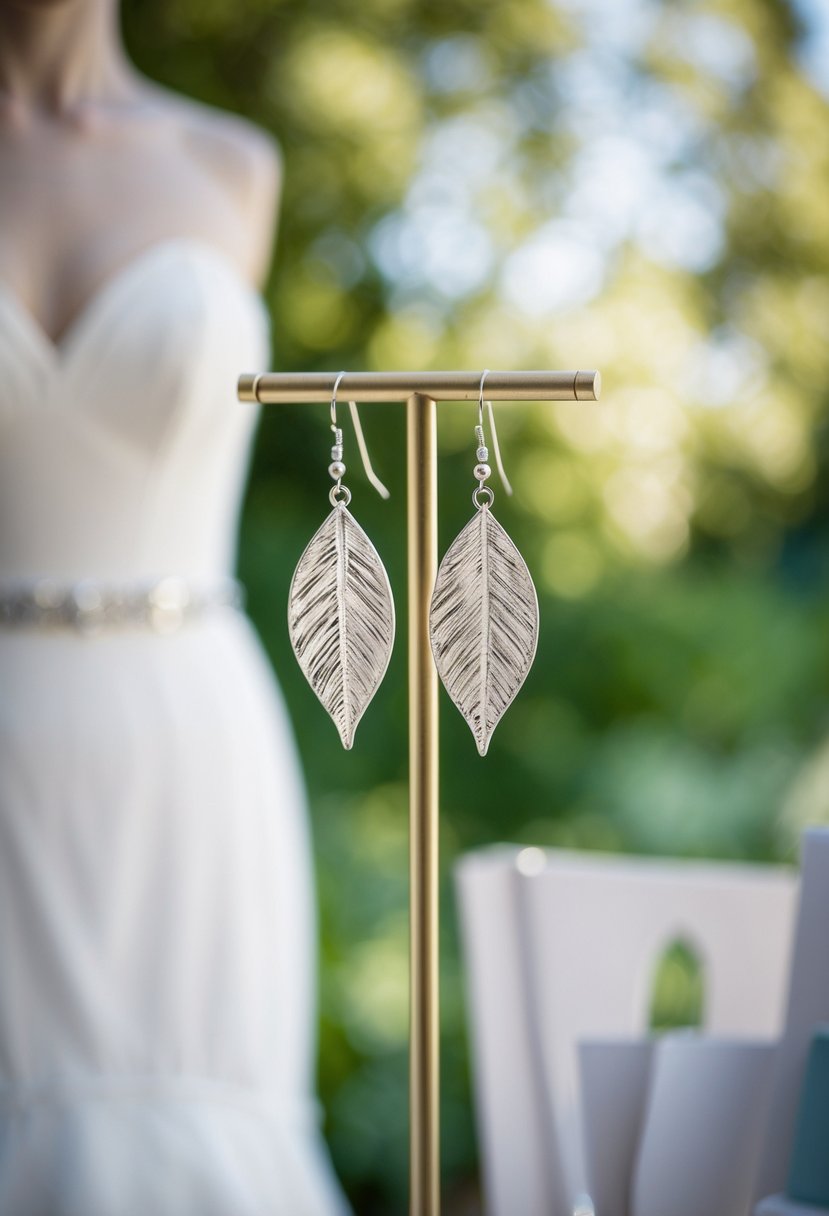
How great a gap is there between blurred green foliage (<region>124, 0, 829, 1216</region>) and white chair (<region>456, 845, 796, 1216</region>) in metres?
1.40

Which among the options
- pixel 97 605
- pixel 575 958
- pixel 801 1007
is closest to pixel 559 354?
pixel 97 605

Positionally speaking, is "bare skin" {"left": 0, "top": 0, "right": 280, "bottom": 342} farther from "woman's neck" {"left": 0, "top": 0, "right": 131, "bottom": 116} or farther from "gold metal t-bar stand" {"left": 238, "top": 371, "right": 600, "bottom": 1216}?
"gold metal t-bar stand" {"left": 238, "top": 371, "right": 600, "bottom": 1216}

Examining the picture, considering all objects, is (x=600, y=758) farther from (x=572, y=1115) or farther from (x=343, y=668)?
(x=343, y=668)

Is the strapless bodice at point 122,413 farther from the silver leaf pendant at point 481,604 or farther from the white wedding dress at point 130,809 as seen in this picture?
the silver leaf pendant at point 481,604

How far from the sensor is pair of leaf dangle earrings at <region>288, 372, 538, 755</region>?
581mm

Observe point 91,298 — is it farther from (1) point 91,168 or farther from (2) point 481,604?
(2) point 481,604

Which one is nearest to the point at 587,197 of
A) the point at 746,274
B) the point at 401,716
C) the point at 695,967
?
the point at 746,274

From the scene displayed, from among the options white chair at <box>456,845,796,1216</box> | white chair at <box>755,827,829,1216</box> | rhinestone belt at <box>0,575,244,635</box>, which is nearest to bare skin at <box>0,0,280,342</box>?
rhinestone belt at <box>0,575,244,635</box>

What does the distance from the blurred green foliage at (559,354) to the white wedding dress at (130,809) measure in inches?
40.4

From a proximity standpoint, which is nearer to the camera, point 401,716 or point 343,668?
point 343,668

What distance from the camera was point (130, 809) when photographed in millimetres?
1235

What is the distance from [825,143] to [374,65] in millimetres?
882

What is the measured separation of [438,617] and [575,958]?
42cm

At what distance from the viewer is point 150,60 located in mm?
2258
